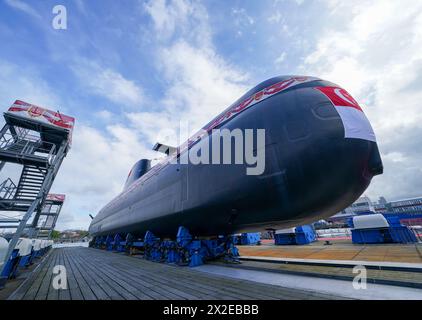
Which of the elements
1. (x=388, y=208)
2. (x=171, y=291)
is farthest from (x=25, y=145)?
(x=388, y=208)

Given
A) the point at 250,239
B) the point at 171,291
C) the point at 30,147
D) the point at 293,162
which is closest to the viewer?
the point at 293,162

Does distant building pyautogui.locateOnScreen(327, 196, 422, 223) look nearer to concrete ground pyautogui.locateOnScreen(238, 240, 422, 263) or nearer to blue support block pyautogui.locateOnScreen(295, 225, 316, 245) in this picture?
blue support block pyautogui.locateOnScreen(295, 225, 316, 245)

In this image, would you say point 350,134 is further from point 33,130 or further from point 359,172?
point 33,130

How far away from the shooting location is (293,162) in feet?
13.2

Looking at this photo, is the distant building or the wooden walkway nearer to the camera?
the wooden walkway

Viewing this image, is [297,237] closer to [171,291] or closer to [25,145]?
[171,291]

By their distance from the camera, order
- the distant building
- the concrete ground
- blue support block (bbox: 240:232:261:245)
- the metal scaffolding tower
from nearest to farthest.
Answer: the concrete ground < the metal scaffolding tower < blue support block (bbox: 240:232:261:245) < the distant building

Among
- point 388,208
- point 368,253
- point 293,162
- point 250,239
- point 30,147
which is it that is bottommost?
point 368,253

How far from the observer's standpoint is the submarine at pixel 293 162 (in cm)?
371

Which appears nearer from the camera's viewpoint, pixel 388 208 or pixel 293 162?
pixel 293 162

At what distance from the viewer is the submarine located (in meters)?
3.71

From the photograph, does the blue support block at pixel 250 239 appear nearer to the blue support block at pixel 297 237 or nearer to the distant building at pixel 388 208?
the blue support block at pixel 297 237

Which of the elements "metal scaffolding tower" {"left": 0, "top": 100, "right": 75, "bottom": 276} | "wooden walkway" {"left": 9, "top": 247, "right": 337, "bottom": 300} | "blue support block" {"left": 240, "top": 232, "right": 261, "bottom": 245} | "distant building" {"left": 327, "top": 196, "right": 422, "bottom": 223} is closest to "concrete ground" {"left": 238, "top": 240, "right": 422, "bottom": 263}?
"wooden walkway" {"left": 9, "top": 247, "right": 337, "bottom": 300}
